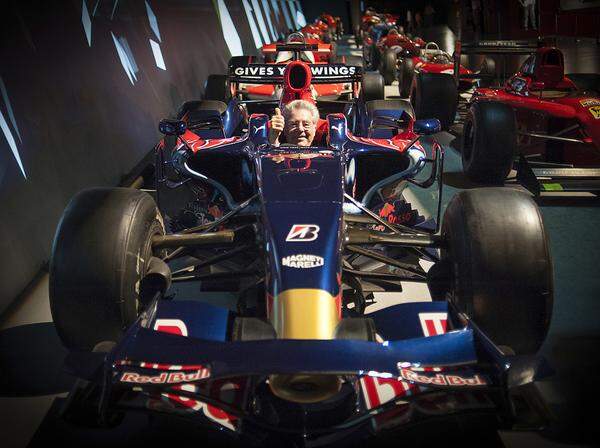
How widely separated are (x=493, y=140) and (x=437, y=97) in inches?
81.9

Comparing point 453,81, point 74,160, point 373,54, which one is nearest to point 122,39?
point 74,160

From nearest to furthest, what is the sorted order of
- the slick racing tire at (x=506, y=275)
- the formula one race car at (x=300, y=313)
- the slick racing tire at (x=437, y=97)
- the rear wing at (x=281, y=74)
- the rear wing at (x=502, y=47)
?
1. the formula one race car at (x=300, y=313)
2. the slick racing tire at (x=506, y=275)
3. the rear wing at (x=281, y=74)
4. the rear wing at (x=502, y=47)
5. the slick racing tire at (x=437, y=97)

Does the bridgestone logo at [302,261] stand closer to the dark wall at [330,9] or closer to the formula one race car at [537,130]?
the formula one race car at [537,130]

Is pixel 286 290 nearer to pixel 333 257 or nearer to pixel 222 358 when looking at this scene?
pixel 333 257

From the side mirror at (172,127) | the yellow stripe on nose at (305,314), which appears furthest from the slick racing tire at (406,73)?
the yellow stripe on nose at (305,314)

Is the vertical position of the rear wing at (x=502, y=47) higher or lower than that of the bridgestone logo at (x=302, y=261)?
lower

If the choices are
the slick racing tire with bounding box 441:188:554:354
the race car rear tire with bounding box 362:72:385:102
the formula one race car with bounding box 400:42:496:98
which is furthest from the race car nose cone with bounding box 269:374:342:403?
the formula one race car with bounding box 400:42:496:98

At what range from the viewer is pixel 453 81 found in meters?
7.68

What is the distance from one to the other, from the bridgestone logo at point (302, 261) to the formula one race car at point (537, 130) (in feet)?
11.5

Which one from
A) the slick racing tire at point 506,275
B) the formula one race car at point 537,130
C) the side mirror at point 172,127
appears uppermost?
the side mirror at point 172,127

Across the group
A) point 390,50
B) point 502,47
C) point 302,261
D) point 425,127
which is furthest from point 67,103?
point 390,50

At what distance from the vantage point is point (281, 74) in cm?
619

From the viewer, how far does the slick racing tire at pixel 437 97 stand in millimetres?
7637

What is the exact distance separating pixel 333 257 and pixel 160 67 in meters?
6.30
